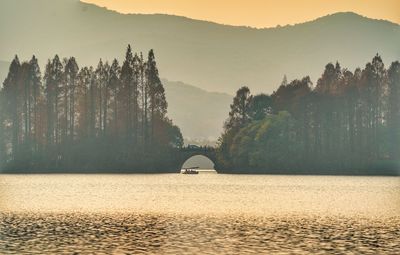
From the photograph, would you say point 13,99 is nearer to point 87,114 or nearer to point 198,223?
point 87,114

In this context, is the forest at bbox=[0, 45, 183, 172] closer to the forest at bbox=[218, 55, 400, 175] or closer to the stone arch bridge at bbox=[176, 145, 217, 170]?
the stone arch bridge at bbox=[176, 145, 217, 170]

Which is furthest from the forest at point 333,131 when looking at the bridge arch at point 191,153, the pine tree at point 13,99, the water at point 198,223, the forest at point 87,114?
the water at point 198,223

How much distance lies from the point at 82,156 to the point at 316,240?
121 meters

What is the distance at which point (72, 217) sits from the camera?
218ft

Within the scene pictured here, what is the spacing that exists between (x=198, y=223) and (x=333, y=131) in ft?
362

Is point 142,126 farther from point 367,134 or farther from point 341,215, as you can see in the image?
point 341,215

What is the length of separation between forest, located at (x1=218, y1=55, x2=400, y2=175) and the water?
201 ft

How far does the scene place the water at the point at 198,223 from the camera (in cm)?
4712

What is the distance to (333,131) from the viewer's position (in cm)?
16788

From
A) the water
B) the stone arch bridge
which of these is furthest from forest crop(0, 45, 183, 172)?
the water

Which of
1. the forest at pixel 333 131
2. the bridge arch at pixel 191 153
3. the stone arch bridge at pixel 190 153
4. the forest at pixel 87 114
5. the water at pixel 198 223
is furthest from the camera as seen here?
the bridge arch at pixel 191 153

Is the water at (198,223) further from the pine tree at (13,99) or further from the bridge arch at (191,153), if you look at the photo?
the bridge arch at (191,153)

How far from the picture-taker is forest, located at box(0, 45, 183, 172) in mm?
169625

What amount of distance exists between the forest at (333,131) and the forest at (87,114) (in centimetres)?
1903
